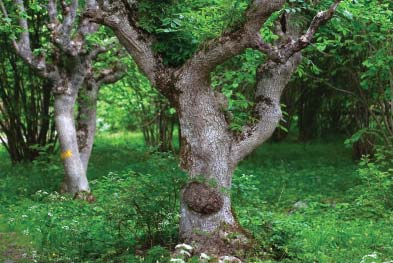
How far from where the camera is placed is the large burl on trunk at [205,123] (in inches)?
287

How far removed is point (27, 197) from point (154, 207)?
5754 millimetres

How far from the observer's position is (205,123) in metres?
7.47

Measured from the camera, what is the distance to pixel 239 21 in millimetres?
7055

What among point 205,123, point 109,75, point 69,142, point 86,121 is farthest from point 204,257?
point 109,75

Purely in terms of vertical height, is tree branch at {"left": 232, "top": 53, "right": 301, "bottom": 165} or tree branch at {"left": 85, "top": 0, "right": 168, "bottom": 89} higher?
tree branch at {"left": 85, "top": 0, "right": 168, "bottom": 89}

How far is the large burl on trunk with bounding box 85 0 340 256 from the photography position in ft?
23.9

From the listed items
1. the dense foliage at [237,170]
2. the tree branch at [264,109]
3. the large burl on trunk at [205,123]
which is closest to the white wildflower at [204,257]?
the dense foliage at [237,170]

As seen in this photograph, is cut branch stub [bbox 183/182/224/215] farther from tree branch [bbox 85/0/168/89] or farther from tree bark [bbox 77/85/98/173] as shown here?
tree bark [bbox 77/85/98/173]

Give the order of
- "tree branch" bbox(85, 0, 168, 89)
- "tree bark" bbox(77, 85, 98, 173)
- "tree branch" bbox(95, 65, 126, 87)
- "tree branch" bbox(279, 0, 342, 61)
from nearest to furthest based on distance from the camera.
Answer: "tree branch" bbox(279, 0, 342, 61), "tree branch" bbox(85, 0, 168, 89), "tree bark" bbox(77, 85, 98, 173), "tree branch" bbox(95, 65, 126, 87)

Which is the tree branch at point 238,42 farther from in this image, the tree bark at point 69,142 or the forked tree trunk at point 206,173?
the tree bark at point 69,142

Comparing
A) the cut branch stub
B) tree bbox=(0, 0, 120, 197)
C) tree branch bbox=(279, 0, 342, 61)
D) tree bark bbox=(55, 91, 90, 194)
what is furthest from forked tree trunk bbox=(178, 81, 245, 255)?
tree bark bbox=(55, 91, 90, 194)

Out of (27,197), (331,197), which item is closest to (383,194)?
(331,197)

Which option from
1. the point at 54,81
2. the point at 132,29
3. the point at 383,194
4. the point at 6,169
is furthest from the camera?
the point at 6,169

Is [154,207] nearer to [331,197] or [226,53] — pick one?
[226,53]
